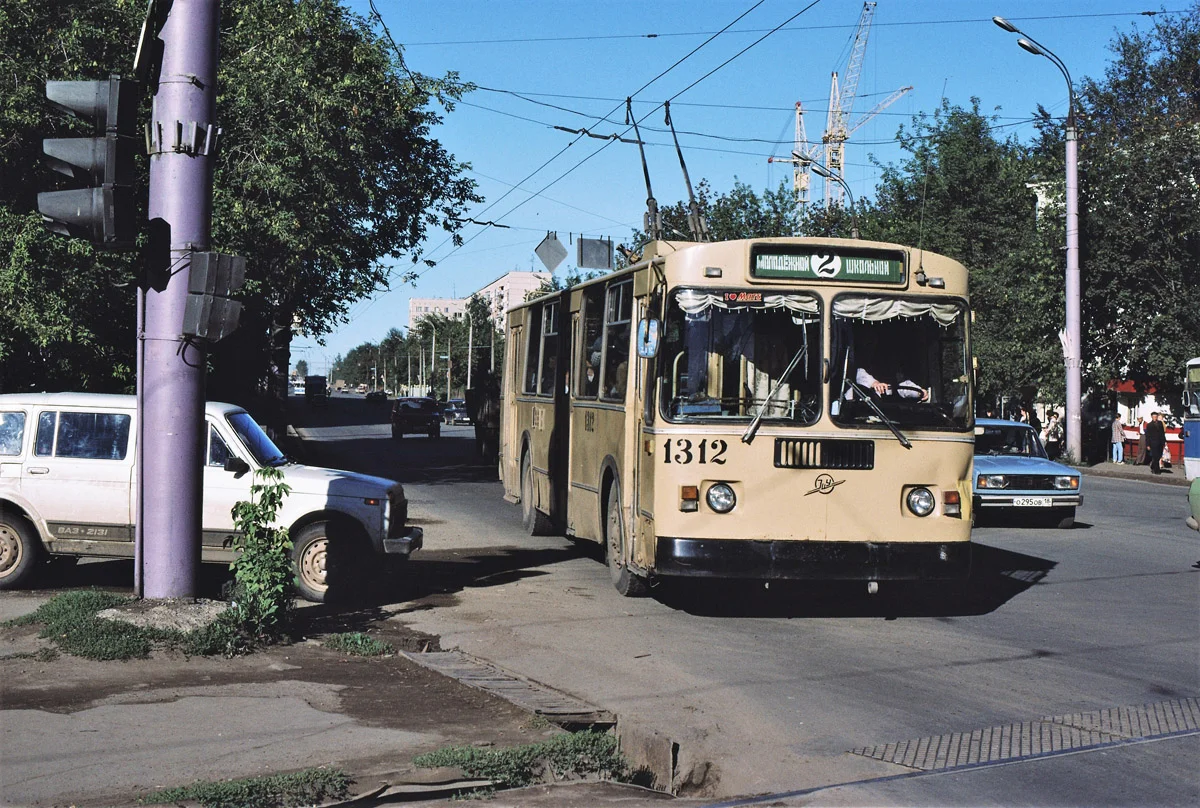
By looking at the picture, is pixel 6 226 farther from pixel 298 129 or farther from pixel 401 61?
pixel 401 61

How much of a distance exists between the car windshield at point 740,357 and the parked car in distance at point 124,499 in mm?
2966

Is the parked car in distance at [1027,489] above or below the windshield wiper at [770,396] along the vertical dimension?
below

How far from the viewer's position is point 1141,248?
35344 mm

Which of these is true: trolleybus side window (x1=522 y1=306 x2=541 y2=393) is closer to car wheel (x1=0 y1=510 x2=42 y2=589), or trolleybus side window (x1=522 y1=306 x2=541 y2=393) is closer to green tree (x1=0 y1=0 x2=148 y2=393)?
green tree (x1=0 y1=0 x2=148 y2=393)

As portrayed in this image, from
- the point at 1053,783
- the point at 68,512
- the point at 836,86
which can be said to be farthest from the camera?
the point at 836,86

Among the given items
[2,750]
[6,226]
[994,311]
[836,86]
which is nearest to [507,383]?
[6,226]

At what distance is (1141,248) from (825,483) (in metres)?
28.8

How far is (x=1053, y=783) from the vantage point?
18.8 feet

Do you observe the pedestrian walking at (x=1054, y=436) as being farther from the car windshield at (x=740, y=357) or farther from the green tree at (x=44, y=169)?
the car windshield at (x=740, y=357)

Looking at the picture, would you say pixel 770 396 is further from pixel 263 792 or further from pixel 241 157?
pixel 241 157

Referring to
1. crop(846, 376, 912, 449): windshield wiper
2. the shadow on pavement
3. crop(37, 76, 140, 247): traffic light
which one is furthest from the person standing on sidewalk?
crop(37, 76, 140, 247): traffic light

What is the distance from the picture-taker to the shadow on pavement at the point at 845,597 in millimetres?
11062

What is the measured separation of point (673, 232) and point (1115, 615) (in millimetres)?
43970

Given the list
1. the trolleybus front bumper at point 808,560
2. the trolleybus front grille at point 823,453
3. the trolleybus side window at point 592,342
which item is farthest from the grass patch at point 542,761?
the trolleybus side window at point 592,342
